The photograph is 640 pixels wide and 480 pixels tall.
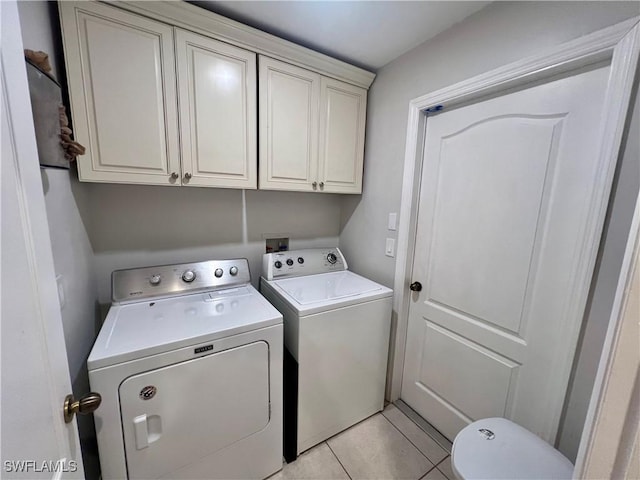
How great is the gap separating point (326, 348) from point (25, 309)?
1.25 meters

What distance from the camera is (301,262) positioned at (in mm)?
1936

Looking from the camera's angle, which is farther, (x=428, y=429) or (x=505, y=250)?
(x=428, y=429)

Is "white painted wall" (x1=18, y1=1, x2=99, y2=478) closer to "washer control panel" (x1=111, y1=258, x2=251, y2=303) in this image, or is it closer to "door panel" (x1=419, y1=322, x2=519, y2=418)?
"washer control panel" (x1=111, y1=258, x2=251, y2=303)

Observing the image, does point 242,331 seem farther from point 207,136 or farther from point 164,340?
point 207,136

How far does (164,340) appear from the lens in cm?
104

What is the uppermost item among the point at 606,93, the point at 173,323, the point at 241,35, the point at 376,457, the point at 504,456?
the point at 241,35

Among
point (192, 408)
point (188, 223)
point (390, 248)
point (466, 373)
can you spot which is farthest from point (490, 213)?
point (188, 223)

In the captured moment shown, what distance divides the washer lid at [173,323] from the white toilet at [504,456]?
0.95m

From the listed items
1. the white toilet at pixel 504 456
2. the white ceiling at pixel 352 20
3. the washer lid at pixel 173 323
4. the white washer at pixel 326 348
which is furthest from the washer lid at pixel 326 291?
the white ceiling at pixel 352 20

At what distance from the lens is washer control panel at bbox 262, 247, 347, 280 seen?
1.81 m

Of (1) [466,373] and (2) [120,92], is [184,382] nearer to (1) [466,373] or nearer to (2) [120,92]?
(2) [120,92]

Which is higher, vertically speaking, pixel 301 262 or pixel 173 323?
pixel 301 262

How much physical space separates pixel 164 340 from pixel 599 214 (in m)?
1.78

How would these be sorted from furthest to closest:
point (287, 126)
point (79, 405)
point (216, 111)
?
point (287, 126), point (216, 111), point (79, 405)
